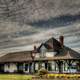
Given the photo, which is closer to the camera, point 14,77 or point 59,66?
point 59,66

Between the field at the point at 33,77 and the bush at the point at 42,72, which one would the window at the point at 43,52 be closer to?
the bush at the point at 42,72

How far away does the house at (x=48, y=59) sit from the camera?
1456 centimetres

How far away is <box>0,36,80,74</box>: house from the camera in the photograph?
47.8 feet

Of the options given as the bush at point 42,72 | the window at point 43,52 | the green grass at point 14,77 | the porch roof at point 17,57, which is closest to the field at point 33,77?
the green grass at point 14,77

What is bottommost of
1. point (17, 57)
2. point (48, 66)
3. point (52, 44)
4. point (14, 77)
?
point (14, 77)

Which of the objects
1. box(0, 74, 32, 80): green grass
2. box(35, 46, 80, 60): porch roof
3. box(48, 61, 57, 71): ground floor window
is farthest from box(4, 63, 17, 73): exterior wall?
box(35, 46, 80, 60): porch roof

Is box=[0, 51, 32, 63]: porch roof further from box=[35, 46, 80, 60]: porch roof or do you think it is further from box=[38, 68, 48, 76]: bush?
box=[35, 46, 80, 60]: porch roof

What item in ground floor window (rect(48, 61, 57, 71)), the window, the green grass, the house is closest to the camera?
the house

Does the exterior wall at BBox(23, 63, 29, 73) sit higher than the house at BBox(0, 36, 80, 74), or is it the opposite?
the house at BBox(0, 36, 80, 74)

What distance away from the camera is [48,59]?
1530 centimetres

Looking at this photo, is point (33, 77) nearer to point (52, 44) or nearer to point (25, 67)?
point (25, 67)

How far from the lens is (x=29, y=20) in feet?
50.5

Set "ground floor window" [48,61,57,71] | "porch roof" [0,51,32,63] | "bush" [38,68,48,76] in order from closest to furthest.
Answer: "bush" [38,68,48,76] < "ground floor window" [48,61,57,71] < "porch roof" [0,51,32,63]

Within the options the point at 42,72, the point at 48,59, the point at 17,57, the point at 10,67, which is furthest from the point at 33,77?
the point at 10,67
